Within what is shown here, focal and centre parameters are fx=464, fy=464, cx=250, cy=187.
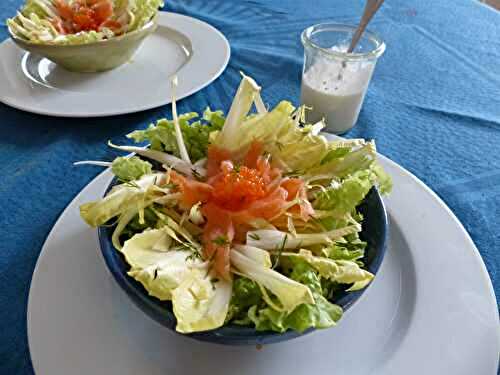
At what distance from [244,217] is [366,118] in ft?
1.68

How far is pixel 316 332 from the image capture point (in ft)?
1.91

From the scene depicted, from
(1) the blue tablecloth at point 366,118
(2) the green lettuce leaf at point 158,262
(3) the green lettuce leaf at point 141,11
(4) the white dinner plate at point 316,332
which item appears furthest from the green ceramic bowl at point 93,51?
(2) the green lettuce leaf at point 158,262

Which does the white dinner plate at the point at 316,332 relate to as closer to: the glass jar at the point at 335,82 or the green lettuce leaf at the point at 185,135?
the green lettuce leaf at the point at 185,135

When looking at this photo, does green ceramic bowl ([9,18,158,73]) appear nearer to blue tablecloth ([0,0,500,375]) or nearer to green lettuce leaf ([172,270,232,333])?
blue tablecloth ([0,0,500,375])

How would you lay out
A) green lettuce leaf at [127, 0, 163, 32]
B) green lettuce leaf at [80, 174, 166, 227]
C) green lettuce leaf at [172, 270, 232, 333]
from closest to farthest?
1. green lettuce leaf at [172, 270, 232, 333]
2. green lettuce leaf at [80, 174, 166, 227]
3. green lettuce leaf at [127, 0, 163, 32]

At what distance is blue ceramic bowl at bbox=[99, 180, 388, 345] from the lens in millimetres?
487

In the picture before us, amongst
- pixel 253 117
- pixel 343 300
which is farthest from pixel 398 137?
pixel 343 300

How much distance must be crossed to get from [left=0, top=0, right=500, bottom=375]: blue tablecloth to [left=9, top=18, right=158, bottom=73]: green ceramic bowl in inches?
5.5

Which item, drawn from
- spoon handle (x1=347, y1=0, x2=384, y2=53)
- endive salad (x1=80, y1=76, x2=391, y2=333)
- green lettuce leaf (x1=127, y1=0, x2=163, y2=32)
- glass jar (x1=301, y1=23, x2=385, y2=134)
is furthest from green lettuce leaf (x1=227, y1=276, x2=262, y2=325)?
green lettuce leaf (x1=127, y1=0, x2=163, y2=32)

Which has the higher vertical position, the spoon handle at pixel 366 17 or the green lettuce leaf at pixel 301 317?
the spoon handle at pixel 366 17

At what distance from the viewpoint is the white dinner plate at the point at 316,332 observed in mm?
541

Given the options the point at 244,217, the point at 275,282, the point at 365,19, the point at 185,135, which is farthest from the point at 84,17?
the point at 275,282

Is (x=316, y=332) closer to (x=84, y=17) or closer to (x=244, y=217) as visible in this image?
(x=244, y=217)

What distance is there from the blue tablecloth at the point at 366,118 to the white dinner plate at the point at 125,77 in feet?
0.11
